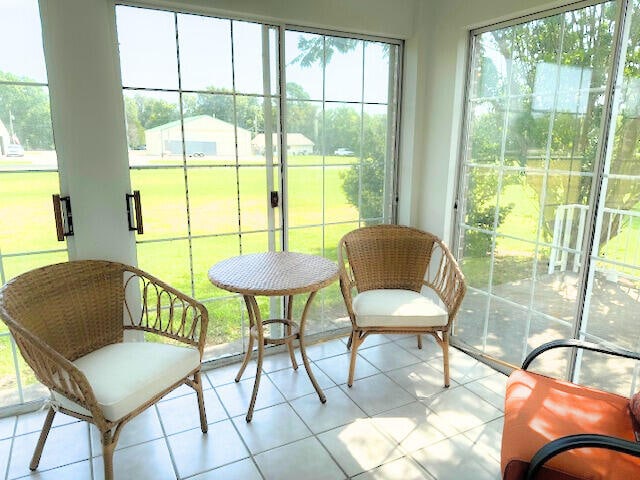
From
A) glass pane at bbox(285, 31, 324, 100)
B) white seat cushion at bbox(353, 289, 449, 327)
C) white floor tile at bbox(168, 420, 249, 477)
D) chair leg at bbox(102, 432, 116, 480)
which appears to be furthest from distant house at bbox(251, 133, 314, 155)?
chair leg at bbox(102, 432, 116, 480)

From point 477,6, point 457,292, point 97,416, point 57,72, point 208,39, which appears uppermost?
point 477,6

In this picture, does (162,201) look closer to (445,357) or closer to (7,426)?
(7,426)

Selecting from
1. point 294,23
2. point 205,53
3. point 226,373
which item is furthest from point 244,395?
point 294,23

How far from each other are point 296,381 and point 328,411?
337 millimetres

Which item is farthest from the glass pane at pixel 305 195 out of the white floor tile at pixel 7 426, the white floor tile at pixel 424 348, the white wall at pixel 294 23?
the white floor tile at pixel 7 426

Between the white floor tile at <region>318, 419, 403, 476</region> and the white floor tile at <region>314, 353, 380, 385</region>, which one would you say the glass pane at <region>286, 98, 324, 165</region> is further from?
the white floor tile at <region>318, 419, 403, 476</region>

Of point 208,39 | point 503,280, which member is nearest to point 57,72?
point 208,39

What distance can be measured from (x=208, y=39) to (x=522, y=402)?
236 centimetres

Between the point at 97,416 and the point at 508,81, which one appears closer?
the point at 97,416

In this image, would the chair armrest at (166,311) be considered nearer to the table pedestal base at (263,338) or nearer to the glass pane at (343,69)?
the table pedestal base at (263,338)

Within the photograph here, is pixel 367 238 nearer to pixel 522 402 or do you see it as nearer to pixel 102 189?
pixel 522 402

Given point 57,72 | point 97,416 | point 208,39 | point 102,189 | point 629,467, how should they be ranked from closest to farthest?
point 629,467 < point 97,416 < point 57,72 < point 102,189 < point 208,39

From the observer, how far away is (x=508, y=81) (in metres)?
2.48

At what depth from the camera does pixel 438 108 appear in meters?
2.84
